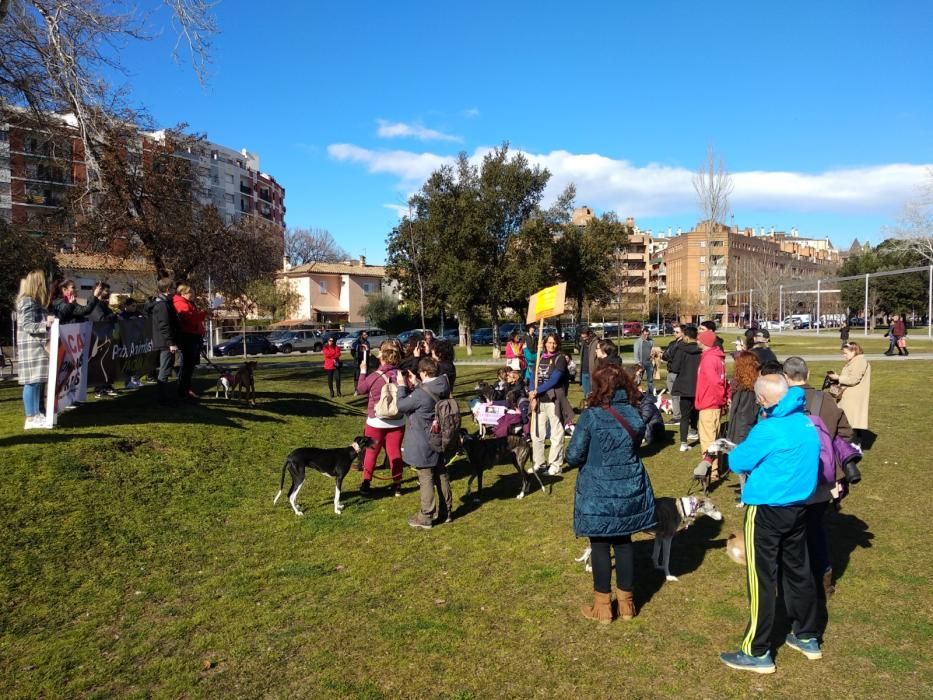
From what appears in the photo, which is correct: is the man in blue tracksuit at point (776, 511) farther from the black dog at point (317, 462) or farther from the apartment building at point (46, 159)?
the apartment building at point (46, 159)

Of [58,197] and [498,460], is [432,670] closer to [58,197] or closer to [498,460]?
[498,460]

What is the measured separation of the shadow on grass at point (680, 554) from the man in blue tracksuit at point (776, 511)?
3.56 feet

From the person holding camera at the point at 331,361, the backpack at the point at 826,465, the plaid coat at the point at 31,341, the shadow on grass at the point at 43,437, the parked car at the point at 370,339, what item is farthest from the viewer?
the parked car at the point at 370,339

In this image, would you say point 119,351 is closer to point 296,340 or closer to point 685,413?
point 685,413

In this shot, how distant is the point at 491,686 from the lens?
12.0 feet

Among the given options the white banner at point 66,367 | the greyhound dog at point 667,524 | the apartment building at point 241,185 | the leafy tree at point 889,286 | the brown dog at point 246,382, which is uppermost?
the apartment building at point 241,185

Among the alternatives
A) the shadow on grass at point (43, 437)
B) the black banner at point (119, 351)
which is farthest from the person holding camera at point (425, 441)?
the black banner at point (119, 351)

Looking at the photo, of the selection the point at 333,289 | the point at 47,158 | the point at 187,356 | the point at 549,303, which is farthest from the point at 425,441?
the point at 333,289

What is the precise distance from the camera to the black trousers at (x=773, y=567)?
145 inches

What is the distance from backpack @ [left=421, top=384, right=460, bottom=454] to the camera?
6.32 m

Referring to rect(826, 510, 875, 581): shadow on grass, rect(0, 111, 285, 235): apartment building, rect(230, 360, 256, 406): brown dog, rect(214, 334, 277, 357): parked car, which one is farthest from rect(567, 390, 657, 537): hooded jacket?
rect(214, 334, 277, 357): parked car

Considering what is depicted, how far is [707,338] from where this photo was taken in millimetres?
9047

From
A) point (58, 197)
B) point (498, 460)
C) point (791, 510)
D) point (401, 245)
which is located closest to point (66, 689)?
point (791, 510)

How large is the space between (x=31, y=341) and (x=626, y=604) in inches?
282
